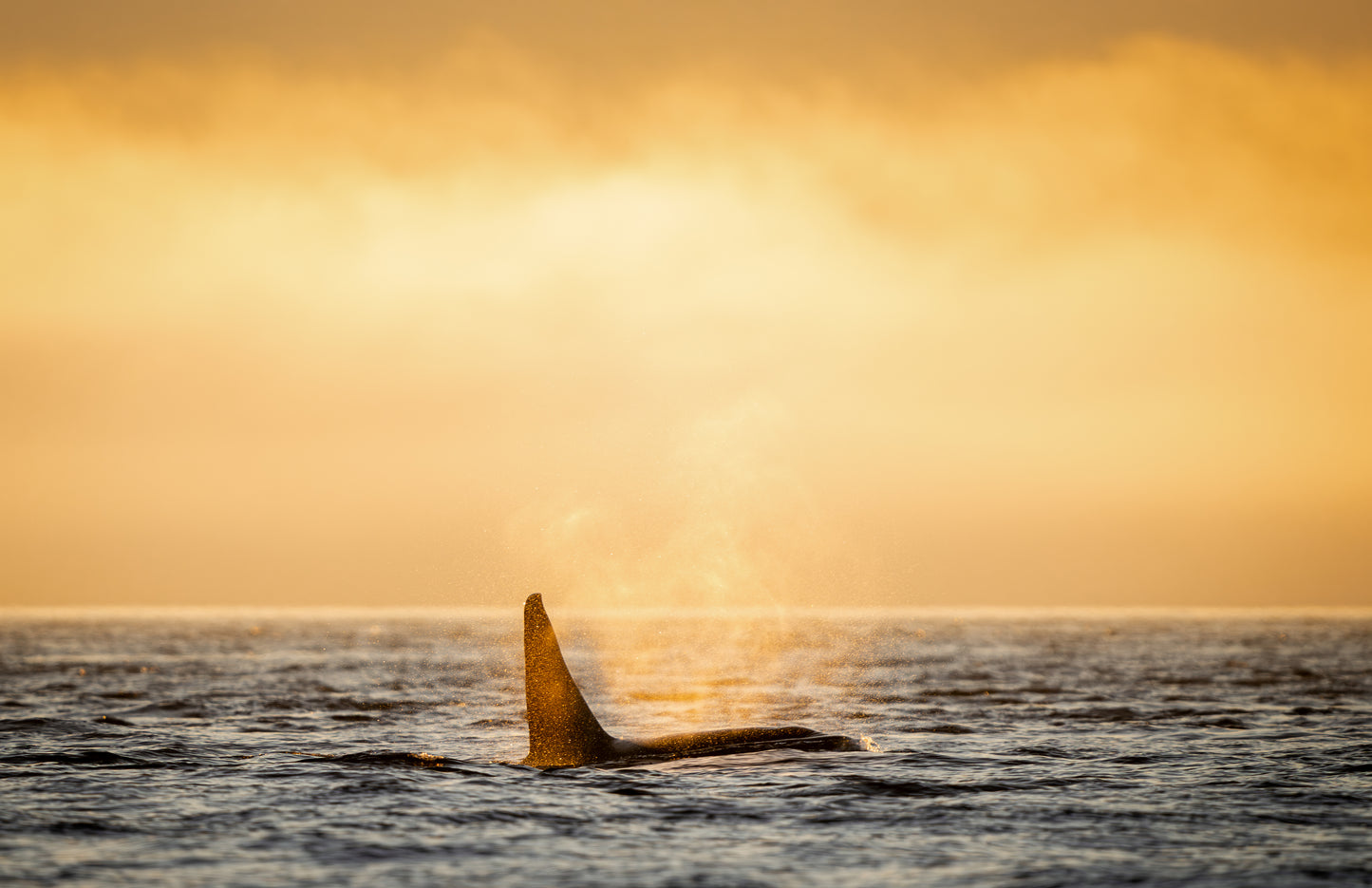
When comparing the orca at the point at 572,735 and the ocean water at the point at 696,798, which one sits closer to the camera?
the ocean water at the point at 696,798

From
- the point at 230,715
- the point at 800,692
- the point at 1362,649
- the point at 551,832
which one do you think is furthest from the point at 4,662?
the point at 1362,649

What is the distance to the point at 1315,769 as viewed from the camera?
2144 centimetres

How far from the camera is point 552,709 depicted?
20391mm

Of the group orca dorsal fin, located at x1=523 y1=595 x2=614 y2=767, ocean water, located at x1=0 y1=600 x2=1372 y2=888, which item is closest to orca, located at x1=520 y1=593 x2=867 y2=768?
orca dorsal fin, located at x1=523 y1=595 x2=614 y2=767

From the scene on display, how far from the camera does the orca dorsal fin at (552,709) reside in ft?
65.1

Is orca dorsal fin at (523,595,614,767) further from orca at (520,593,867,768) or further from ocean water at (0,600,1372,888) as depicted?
ocean water at (0,600,1372,888)

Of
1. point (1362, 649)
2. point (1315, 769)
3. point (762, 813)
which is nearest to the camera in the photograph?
point (762, 813)

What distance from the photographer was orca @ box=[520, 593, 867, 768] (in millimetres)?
19859

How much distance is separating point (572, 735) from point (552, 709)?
56cm

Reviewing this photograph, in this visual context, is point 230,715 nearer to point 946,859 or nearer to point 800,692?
point 800,692

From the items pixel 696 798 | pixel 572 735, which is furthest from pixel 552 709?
pixel 696 798

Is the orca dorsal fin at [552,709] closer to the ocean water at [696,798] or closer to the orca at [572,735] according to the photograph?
the orca at [572,735]

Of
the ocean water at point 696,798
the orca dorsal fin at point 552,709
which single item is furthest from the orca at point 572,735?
the ocean water at point 696,798

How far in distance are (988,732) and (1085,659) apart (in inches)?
2004
